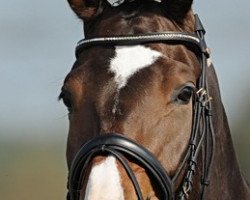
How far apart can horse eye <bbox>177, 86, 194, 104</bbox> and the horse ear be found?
0.54 meters

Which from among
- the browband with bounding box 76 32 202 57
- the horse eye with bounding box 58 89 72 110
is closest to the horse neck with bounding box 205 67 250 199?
the browband with bounding box 76 32 202 57

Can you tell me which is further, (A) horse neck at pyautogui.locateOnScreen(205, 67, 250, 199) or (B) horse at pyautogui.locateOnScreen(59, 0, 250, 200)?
(A) horse neck at pyautogui.locateOnScreen(205, 67, 250, 199)

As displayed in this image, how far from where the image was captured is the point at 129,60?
548 cm

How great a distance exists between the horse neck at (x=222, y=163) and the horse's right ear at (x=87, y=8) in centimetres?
79

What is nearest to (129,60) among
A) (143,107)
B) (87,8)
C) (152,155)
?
(143,107)

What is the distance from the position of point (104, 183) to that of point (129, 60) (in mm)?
782

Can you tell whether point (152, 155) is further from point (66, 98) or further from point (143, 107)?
point (66, 98)

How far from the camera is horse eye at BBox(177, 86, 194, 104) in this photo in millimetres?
5484

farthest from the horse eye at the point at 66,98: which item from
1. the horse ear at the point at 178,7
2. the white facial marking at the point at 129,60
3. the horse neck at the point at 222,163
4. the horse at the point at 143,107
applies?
the horse neck at the point at 222,163

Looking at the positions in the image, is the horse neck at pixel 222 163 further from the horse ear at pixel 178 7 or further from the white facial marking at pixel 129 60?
the white facial marking at pixel 129 60

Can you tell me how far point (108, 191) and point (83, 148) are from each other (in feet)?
1.20

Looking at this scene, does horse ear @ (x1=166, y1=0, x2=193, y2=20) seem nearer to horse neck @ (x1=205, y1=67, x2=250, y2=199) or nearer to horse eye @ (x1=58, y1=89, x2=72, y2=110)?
horse neck @ (x1=205, y1=67, x2=250, y2=199)

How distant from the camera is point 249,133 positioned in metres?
25.2

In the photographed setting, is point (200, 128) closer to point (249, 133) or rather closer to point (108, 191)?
point (108, 191)
